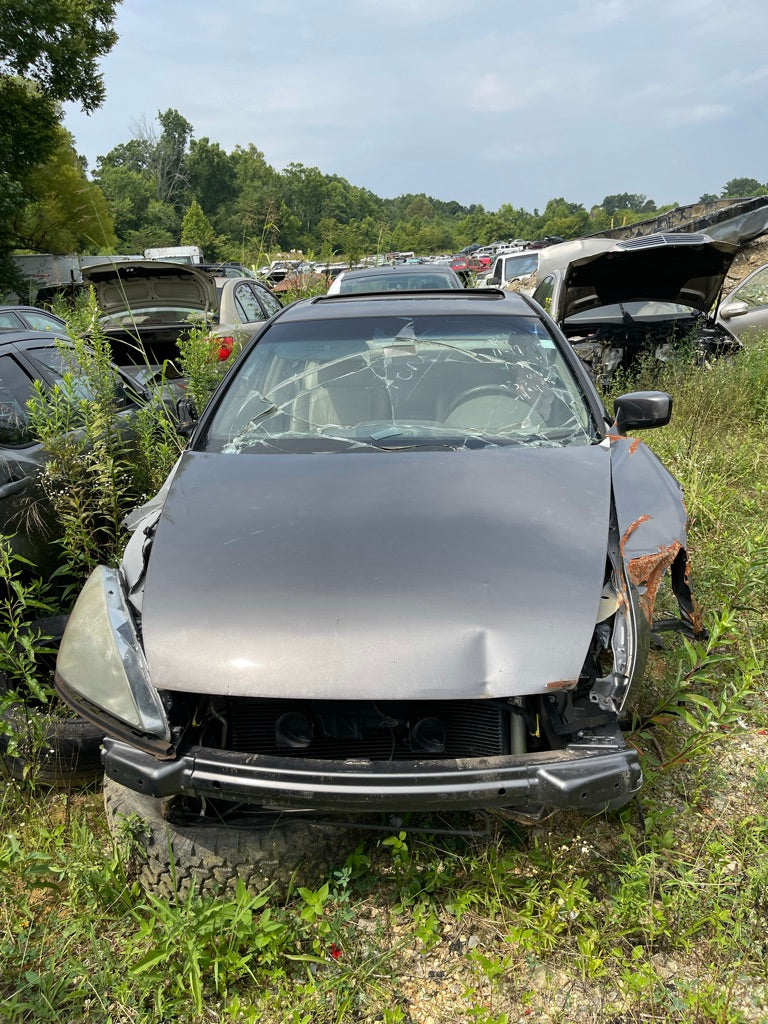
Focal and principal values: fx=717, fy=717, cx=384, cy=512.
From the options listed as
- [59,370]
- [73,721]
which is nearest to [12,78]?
[59,370]

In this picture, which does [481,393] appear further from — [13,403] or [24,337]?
[24,337]

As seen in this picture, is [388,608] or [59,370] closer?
[388,608]

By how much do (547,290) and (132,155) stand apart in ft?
330

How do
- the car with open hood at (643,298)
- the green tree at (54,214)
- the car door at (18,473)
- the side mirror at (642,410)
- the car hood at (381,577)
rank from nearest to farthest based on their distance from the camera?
the car hood at (381,577), the side mirror at (642,410), the car door at (18,473), the car with open hood at (643,298), the green tree at (54,214)

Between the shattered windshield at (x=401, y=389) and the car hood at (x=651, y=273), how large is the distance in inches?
125

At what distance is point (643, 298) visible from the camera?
7.15m

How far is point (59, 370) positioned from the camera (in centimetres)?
434

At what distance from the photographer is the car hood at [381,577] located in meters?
1.87

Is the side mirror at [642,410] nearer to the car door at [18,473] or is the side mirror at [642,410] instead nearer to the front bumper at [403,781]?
the front bumper at [403,781]

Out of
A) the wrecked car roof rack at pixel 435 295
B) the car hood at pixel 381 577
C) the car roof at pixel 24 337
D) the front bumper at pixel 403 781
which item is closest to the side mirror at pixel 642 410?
the car hood at pixel 381 577

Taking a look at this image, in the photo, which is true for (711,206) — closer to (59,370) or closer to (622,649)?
(59,370)

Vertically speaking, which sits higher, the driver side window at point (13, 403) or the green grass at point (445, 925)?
the driver side window at point (13, 403)

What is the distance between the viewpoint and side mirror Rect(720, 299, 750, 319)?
7941 mm

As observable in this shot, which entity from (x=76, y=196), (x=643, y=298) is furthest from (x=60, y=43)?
(x=643, y=298)
